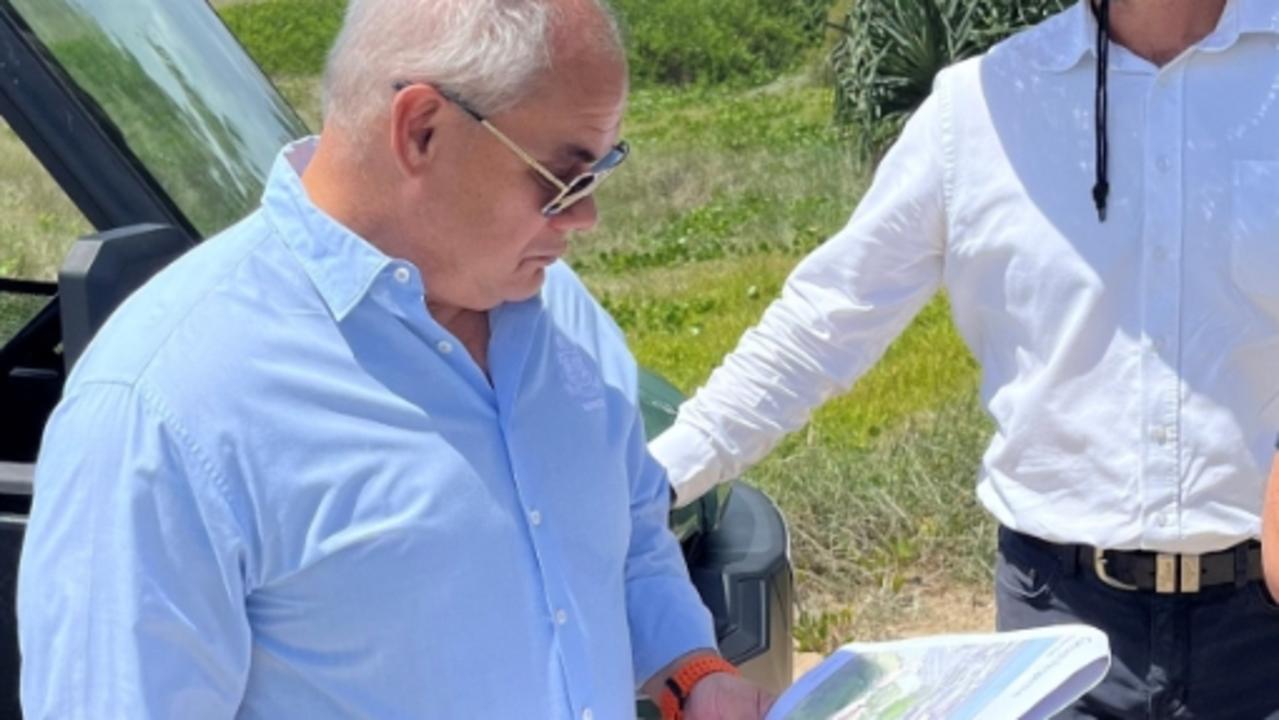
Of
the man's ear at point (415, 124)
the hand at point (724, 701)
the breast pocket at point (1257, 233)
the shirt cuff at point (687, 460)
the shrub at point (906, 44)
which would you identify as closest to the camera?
the man's ear at point (415, 124)

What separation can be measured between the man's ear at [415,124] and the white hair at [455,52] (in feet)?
0.04

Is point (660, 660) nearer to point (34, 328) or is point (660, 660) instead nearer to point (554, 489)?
point (554, 489)

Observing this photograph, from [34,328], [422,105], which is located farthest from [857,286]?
[34,328]

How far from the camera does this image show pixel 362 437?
1.95m

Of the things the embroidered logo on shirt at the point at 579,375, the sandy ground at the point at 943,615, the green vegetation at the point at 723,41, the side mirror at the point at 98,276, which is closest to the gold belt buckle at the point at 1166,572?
the embroidered logo on shirt at the point at 579,375

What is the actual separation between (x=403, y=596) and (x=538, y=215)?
0.39 m

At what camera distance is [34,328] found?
397cm

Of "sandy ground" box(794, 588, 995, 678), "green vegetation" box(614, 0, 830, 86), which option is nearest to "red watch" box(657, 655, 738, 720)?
"sandy ground" box(794, 588, 995, 678)

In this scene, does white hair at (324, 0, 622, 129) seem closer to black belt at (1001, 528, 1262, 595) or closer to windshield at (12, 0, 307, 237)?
windshield at (12, 0, 307, 237)

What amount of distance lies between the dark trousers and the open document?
0.65 metres

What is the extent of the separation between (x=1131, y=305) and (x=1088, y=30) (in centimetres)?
39

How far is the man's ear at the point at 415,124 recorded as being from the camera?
194 centimetres

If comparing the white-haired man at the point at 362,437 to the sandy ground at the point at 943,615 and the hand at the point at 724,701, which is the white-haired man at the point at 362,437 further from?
the sandy ground at the point at 943,615

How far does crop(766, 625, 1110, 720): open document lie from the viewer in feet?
6.66
